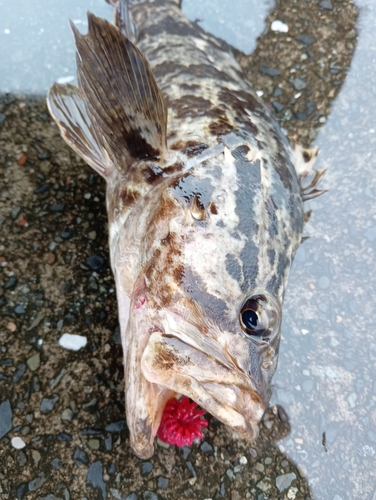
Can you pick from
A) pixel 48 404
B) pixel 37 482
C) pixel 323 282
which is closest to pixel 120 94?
pixel 48 404

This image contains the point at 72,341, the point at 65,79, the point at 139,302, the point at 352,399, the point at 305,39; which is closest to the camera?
the point at 139,302

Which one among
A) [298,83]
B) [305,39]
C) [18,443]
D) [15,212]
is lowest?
[18,443]

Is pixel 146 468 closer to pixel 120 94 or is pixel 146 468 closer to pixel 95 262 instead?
pixel 95 262

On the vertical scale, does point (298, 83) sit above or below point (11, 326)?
above

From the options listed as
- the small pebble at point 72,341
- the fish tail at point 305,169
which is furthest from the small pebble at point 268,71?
the small pebble at point 72,341

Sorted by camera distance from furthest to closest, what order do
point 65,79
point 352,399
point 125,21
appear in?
1. point 65,79
2. point 125,21
3. point 352,399

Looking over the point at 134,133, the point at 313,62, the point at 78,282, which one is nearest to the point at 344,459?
the point at 78,282

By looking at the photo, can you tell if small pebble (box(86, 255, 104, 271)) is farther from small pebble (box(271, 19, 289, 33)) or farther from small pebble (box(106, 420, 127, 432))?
small pebble (box(271, 19, 289, 33))
